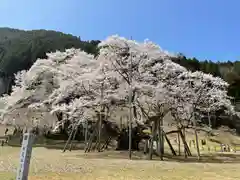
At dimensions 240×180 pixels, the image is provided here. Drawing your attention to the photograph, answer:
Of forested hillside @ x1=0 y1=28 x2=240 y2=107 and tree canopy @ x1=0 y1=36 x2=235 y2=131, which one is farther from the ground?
forested hillside @ x1=0 y1=28 x2=240 y2=107

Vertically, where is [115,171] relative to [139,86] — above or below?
below

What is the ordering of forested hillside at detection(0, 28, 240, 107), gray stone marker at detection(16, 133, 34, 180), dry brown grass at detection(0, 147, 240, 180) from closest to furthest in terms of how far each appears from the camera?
gray stone marker at detection(16, 133, 34, 180)
dry brown grass at detection(0, 147, 240, 180)
forested hillside at detection(0, 28, 240, 107)

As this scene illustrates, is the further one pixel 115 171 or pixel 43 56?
pixel 43 56

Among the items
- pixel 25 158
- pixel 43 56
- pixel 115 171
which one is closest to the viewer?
pixel 25 158

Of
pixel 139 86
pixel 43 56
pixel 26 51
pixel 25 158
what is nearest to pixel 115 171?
pixel 25 158

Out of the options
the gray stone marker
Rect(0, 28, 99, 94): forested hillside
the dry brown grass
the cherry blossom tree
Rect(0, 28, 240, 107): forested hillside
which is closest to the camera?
the gray stone marker

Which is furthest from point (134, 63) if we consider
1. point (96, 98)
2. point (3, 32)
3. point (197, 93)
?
point (3, 32)

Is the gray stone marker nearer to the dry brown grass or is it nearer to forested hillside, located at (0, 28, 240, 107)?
the dry brown grass

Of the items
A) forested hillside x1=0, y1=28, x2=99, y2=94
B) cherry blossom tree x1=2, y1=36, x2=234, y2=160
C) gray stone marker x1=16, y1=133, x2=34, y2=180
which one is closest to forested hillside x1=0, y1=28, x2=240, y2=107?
forested hillside x1=0, y1=28, x2=99, y2=94

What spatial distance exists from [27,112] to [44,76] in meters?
3.93

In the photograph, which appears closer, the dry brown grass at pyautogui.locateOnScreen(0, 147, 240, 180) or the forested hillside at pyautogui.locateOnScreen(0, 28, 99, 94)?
the dry brown grass at pyautogui.locateOnScreen(0, 147, 240, 180)

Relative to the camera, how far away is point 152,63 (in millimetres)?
21656

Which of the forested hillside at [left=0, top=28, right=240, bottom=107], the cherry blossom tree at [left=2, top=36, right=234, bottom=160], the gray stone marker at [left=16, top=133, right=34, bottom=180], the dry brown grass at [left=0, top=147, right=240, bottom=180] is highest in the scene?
the forested hillside at [left=0, top=28, right=240, bottom=107]

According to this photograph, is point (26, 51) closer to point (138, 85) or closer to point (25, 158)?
point (138, 85)
